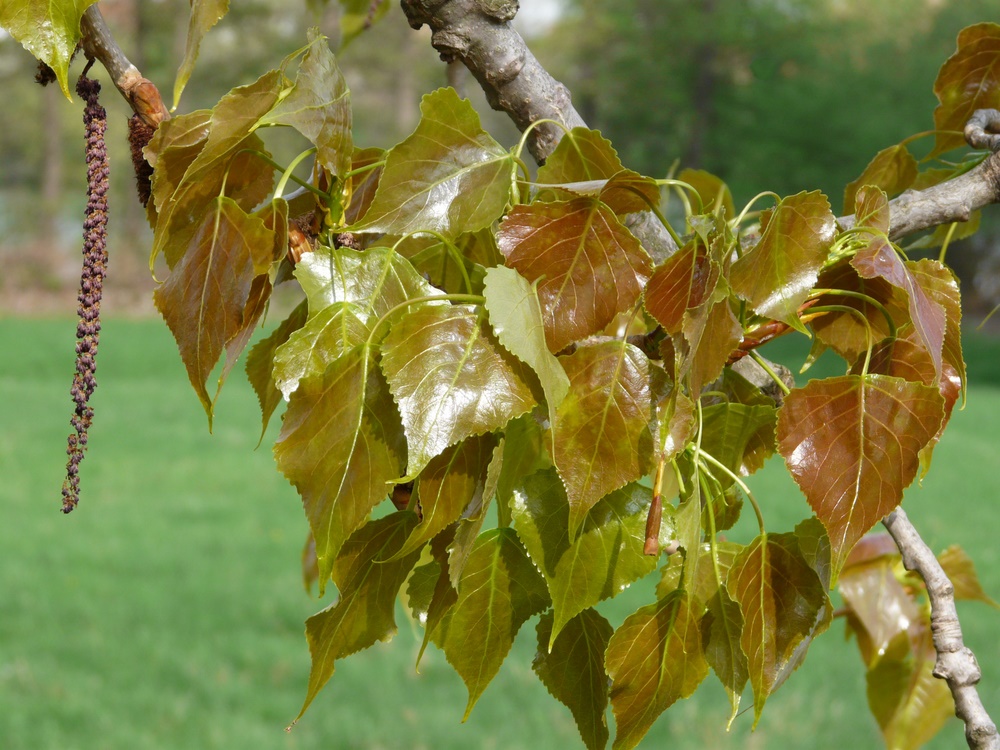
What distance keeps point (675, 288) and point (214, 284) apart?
7.6 inches

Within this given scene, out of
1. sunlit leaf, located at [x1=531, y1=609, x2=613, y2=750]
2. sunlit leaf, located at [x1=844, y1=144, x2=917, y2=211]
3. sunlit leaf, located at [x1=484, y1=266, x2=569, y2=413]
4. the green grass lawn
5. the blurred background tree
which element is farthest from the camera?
the blurred background tree

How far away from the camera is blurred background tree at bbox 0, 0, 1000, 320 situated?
461 inches

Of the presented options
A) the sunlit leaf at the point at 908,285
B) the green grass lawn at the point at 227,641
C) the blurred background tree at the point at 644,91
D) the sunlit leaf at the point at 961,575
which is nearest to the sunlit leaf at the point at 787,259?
the sunlit leaf at the point at 908,285

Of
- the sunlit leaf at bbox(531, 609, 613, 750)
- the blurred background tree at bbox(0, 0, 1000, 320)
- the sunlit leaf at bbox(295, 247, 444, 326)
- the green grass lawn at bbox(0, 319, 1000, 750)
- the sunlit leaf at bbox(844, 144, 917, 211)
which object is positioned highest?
the blurred background tree at bbox(0, 0, 1000, 320)

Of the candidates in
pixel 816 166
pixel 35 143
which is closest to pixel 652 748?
pixel 816 166

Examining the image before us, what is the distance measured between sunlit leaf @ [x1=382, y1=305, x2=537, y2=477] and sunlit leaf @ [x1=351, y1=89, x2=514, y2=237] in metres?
0.06

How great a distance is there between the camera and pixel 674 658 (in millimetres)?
460

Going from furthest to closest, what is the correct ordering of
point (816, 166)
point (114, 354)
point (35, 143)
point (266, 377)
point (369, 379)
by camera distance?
1. point (35, 143)
2. point (816, 166)
3. point (114, 354)
4. point (266, 377)
5. point (369, 379)

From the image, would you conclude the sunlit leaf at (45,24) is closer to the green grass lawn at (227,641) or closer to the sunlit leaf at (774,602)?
the sunlit leaf at (774,602)

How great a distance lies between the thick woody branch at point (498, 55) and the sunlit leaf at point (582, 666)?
0.27m

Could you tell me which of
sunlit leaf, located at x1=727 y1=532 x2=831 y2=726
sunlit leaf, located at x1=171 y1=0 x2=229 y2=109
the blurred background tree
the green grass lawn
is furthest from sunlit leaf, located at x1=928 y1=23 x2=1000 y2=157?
the blurred background tree

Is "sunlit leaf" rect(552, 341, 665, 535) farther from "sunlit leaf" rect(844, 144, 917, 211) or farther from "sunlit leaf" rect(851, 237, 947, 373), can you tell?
"sunlit leaf" rect(844, 144, 917, 211)

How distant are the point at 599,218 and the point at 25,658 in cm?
249

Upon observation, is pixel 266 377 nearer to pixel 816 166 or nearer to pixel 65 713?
pixel 65 713
